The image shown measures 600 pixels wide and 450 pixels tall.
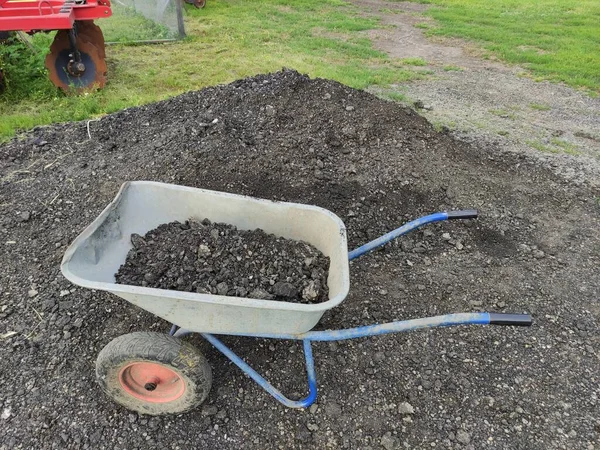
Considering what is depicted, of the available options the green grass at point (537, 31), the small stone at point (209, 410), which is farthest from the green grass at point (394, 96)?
the small stone at point (209, 410)

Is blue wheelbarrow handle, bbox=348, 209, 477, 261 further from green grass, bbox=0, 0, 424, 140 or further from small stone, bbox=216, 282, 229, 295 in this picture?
green grass, bbox=0, 0, 424, 140

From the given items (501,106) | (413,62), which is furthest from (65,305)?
(413,62)

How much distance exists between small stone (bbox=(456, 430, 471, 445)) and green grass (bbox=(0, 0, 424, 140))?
16.8 feet

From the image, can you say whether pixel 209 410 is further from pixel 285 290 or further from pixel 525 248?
pixel 525 248

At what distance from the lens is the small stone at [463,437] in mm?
2312

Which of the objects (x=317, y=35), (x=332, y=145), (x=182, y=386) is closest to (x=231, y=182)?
(x=332, y=145)

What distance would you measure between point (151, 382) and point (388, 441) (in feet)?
4.18

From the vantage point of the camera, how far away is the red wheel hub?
7.22 feet

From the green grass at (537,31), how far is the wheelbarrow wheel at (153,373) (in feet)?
24.6

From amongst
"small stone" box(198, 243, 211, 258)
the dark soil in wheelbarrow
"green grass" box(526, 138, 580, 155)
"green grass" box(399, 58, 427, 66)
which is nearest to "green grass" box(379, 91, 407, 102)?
the dark soil in wheelbarrow

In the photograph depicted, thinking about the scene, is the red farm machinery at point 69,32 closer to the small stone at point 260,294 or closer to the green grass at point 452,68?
the small stone at point 260,294

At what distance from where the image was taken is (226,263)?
8.20ft

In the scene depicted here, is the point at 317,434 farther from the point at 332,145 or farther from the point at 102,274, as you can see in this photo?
the point at 332,145

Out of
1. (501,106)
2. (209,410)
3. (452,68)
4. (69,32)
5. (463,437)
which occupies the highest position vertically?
(69,32)
